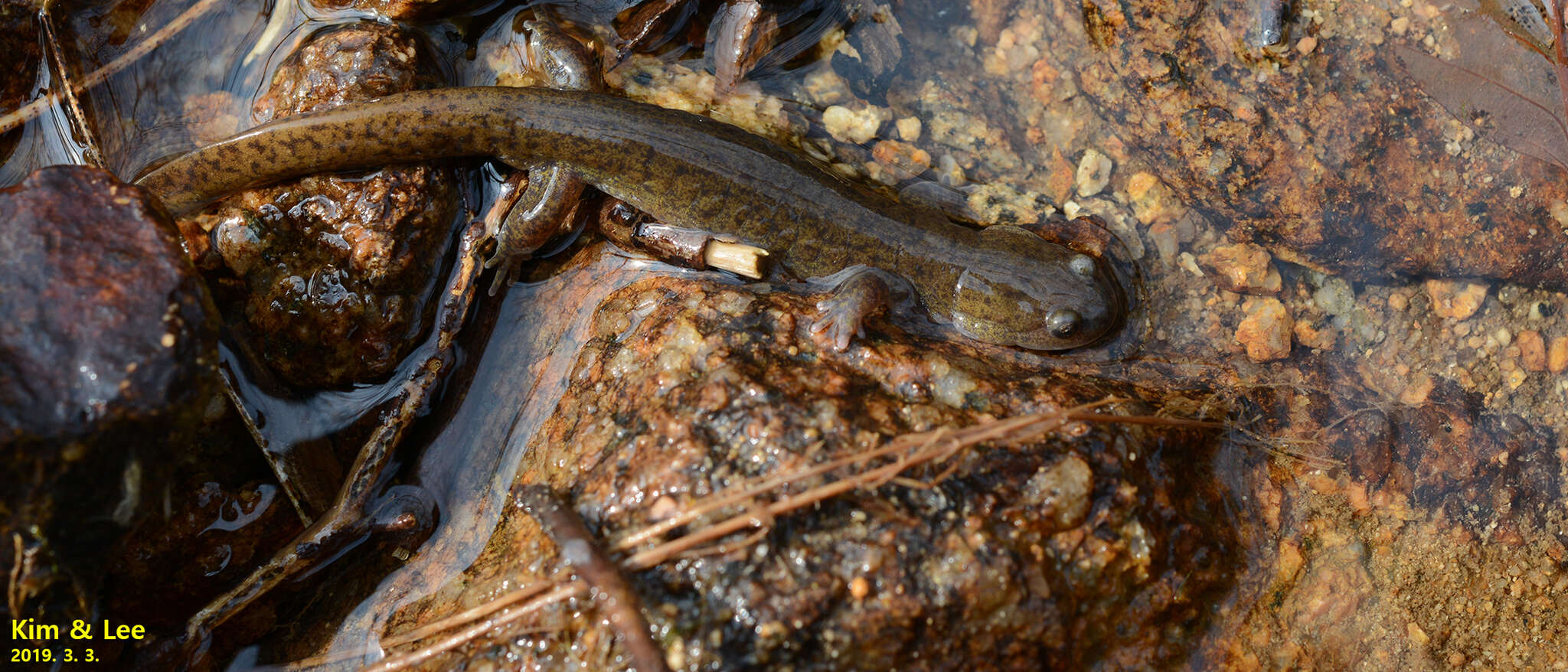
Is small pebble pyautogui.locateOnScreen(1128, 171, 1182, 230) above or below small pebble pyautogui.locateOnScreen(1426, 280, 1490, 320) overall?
above

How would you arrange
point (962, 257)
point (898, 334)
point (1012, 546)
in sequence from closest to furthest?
point (1012, 546) → point (898, 334) → point (962, 257)

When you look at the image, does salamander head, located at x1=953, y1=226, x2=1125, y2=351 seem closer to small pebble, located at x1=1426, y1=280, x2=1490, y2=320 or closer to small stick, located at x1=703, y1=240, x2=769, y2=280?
small stick, located at x1=703, y1=240, x2=769, y2=280

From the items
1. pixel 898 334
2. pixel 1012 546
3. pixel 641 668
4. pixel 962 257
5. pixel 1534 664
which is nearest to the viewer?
pixel 641 668

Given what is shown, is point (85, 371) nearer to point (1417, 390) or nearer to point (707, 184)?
point (707, 184)

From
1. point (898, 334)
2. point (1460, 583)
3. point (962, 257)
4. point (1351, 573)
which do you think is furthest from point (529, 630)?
point (1460, 583)

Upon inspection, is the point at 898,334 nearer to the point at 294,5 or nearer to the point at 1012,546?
the point at 1012,546

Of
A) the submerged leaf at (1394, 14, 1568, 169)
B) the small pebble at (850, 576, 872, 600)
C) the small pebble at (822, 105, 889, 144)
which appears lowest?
the small pebble at (850, 576, 872, 600)

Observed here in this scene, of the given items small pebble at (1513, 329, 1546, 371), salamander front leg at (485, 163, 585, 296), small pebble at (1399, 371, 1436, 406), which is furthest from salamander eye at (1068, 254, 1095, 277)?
salamander front leg at (485, 163, 585, 296)
